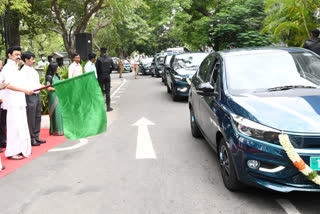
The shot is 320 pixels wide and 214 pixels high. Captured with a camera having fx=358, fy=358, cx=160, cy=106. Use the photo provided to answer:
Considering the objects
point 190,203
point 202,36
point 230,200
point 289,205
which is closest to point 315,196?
point 289,205

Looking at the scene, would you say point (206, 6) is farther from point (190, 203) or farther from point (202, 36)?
point (190, 203)

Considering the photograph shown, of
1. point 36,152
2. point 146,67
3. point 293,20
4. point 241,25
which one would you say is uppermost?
point 241,25

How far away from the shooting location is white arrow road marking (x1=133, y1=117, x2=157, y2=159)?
233 inches

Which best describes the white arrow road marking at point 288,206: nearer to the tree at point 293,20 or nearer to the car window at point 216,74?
the car window at point 216,74

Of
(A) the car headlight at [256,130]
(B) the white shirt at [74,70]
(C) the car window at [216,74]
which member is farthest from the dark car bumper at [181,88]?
(A) the car headlight at [256,130]

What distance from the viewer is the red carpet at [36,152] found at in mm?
5582

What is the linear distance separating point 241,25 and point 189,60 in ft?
18.8

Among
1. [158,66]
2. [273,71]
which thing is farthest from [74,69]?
[158,66]

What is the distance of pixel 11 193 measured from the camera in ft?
14.6

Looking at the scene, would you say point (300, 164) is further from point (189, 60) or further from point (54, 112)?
point (189, 60)

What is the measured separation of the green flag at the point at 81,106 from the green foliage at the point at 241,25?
11957 mm

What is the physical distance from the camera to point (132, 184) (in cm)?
454

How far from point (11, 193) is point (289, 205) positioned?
3.27 m

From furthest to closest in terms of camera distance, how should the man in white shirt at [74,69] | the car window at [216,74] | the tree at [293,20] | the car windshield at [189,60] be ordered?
1. the car windshield at [189,60]
2. the tree at [293,20]
3. the man in white shirt at [74,69]
4. the car window at [216,74]
